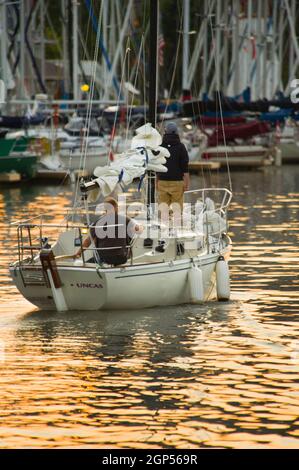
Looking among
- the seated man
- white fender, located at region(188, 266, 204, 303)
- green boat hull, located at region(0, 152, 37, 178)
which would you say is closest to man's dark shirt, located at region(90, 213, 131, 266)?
the seated man

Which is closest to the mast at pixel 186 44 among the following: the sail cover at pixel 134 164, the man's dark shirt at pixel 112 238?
the sail cover at pixel 134 164

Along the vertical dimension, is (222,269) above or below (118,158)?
below

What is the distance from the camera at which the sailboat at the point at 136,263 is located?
1931 cm

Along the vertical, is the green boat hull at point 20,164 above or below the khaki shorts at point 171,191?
below

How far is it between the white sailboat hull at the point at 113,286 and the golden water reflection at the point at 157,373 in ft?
0.61

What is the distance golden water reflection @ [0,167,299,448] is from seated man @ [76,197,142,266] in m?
0.80

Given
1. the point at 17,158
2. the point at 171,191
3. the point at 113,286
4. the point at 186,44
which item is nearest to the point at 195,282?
the point at 113,286

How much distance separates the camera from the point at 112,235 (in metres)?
19.7

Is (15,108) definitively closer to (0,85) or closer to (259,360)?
(0,85)

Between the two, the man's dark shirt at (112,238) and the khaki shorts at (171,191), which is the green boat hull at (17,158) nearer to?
the khaki shorts at (171,191)

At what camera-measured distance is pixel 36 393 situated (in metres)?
15.2

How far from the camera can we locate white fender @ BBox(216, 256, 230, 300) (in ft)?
68.1
